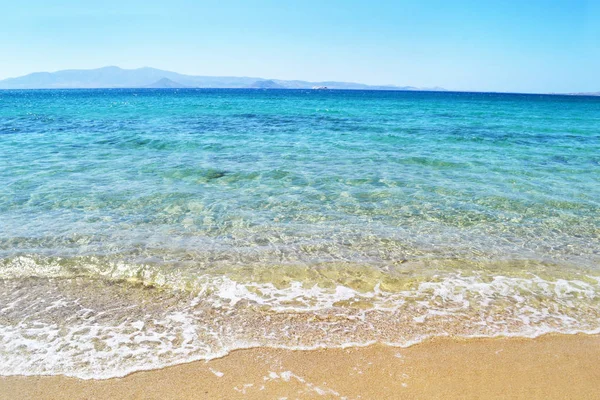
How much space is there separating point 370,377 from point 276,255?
3285mm

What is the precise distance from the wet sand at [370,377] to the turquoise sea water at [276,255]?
219 millimetres

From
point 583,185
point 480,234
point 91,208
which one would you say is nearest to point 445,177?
point 583,185

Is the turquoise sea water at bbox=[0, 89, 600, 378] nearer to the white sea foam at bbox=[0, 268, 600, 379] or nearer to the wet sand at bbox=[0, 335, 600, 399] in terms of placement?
the white sea foam at bbox=[0, 268, 600, 379]

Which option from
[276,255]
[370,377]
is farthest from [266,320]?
[276,255]

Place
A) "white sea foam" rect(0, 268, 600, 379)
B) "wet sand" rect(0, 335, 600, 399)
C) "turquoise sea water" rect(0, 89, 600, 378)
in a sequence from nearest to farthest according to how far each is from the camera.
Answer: "wet sand" rect(0, 335, 600, 399)
"white sea foam" rect(0, 268, 600, 379)
"turquoise sea water" rect(0, 89, 600, 378)

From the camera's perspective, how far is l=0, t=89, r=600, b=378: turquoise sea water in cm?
500

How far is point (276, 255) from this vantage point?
719 cm

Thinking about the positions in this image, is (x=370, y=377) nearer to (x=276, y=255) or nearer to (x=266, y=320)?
(x=266, y=320)

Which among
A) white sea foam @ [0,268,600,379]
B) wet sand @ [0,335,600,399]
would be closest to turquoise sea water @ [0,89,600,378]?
white sea foam @ [0,268,600,379]

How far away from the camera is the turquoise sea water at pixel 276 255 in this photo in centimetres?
500

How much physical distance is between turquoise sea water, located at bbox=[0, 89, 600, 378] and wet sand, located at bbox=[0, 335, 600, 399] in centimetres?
22

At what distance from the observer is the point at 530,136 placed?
2328cm

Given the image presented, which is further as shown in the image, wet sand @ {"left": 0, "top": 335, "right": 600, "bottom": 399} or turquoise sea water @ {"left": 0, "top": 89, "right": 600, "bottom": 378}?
turquoise sea water @ {"left": 0, "top": 89, "right": 600, "bottom": 378}

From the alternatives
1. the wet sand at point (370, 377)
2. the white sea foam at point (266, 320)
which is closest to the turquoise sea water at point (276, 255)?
the white sea foam at point (266, 320)
